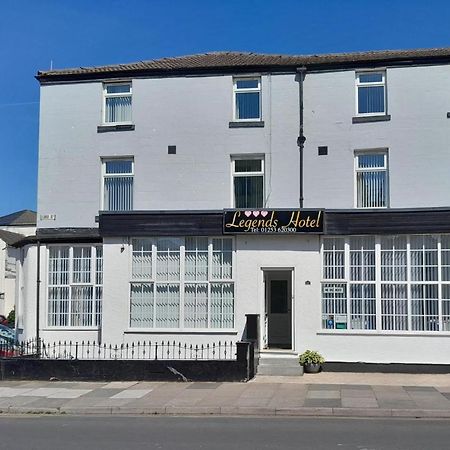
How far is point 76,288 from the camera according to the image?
1983 cm

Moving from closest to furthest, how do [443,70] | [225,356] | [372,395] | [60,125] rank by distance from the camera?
1. [372,395]
2. [225,356]
3. [443,70]
4. [60,125]

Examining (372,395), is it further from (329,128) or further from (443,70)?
(443,70)

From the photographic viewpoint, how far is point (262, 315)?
18156mm

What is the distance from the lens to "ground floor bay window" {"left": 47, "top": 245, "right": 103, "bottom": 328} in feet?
64.6

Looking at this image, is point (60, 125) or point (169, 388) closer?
point (169, 388)

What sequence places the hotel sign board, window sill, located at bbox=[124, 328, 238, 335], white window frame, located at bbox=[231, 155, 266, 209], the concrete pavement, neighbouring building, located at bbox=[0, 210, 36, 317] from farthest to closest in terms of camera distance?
1. neighbouring building, located at bbox=[0, 210, 36, 317]
2. white window frame, located at bbox=[231, 155, 266, 209]
3. window sill, located at bbox=[124, 328, 238, 335]
4. the hotel sign board
5. the concrete pavement

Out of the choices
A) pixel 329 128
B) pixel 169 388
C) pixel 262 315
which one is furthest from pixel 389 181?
pixel 169 388

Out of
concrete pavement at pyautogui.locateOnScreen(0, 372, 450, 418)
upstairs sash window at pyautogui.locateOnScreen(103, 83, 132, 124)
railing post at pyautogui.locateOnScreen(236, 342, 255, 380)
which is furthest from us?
upstairs sash window at pyautogui.locateOnScreen(103, 83, 132, 124)

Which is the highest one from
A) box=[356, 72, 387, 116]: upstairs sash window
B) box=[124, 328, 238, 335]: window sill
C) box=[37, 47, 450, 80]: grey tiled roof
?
box=[37, 47, 450, 80]: grey tiled roof

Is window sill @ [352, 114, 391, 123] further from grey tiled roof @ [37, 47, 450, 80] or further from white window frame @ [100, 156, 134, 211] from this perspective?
white window frame @ [100, 156, 134, 211]

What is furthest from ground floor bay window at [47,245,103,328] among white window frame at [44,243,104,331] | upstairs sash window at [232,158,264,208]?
upstairs sash window at [232,158,264,208]

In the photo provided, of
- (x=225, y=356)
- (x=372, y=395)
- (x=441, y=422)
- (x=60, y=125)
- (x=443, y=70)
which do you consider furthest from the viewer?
(x=60, y=125)

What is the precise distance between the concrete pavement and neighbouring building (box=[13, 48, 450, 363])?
2132mm

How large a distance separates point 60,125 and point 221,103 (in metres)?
5.31
